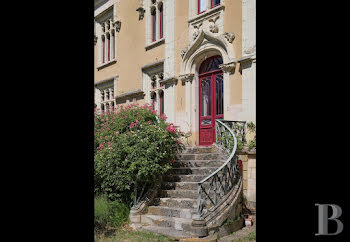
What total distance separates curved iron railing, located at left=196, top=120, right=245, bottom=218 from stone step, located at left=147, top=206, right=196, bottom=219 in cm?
23

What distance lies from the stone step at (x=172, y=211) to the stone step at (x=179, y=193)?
0.38 metres

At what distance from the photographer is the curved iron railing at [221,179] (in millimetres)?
5212

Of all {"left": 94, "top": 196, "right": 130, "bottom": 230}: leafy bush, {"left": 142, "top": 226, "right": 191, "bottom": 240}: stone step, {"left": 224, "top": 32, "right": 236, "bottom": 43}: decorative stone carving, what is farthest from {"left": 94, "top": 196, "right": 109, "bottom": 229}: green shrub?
{"left": 224, "top": 32, "right": 236, "bottom": 43}: decorative stone carving

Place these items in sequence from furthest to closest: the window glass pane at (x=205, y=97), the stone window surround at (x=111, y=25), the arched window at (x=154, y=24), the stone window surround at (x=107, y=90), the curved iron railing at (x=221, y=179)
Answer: the stone window surround at (x=107, y=90) → the stone window surround at (x=111, y=25) → the arched window at (x=154, y=24) → the window glass pane at (x=205, y=97) → the curved iron railing at (x=221, y=179)

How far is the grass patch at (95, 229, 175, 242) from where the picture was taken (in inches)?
191

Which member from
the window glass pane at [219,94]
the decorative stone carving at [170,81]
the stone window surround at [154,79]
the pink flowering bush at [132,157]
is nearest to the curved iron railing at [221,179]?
the pink flowering bush at [132,157]

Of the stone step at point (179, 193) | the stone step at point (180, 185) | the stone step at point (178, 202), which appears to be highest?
the stone step at point (180, 185)

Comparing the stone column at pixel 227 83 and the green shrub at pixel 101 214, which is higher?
the stone column at pixel 227 83

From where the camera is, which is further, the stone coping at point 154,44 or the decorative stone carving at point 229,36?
the stone coping at point 154,44

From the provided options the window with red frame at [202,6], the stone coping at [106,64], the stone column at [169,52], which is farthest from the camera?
the stone coping at [106,64]

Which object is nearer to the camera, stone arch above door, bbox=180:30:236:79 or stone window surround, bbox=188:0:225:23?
stone arch above door, bbox=180:30:236:79

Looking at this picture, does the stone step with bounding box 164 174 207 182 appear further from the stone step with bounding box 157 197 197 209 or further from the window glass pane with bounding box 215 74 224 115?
the window glass pane with bounding box 215 74 224 115

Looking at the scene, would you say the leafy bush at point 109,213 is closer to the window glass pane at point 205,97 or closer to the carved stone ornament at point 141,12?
the window glass pane at point 205,97
